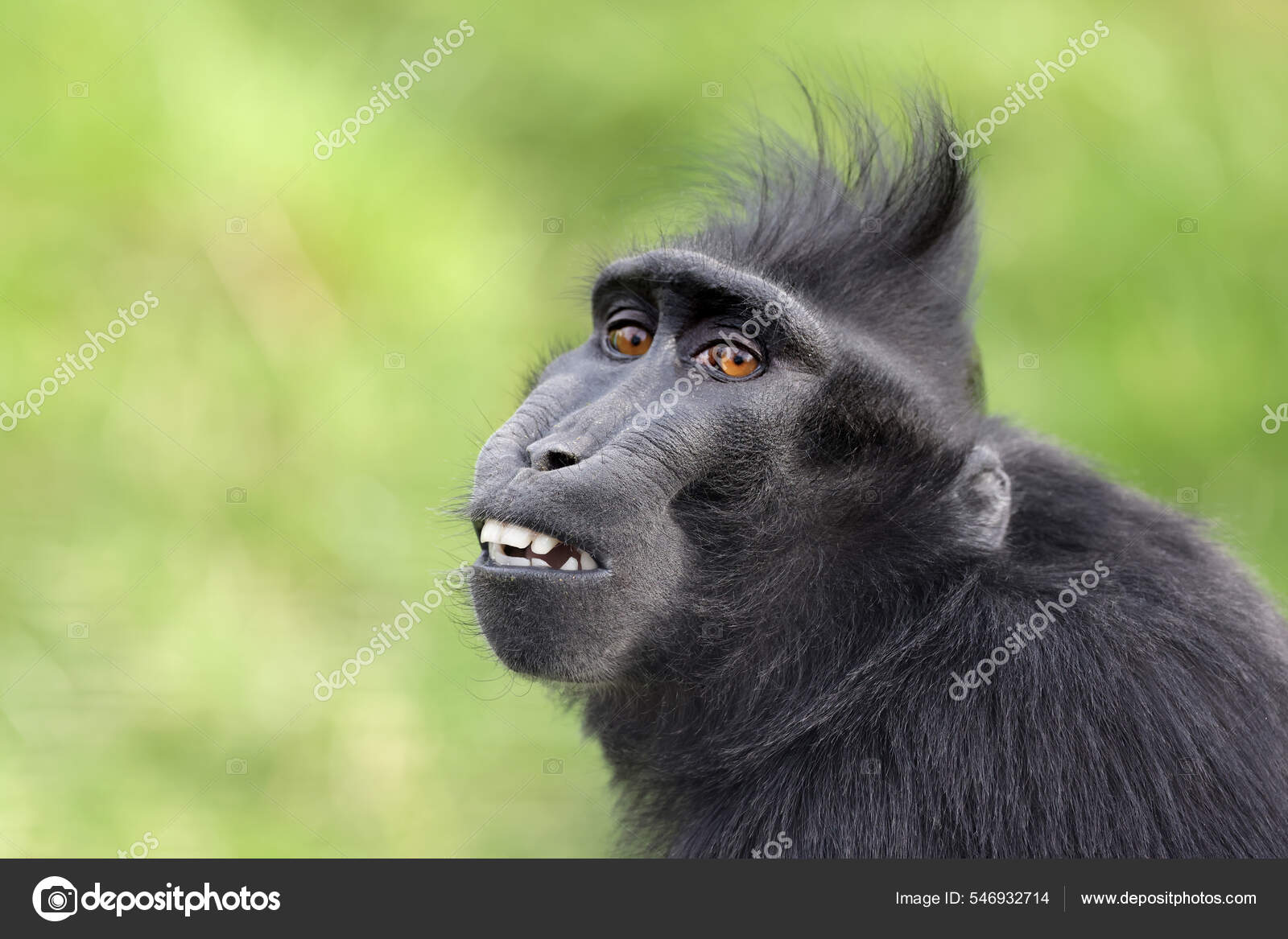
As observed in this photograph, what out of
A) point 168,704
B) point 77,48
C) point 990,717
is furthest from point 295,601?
point 990,717

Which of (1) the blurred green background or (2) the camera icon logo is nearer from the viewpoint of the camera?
(2) the camera icon logo

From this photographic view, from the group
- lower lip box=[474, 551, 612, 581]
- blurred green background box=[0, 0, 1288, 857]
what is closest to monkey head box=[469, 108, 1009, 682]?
lower lip box=[474, 551, 612, 581]

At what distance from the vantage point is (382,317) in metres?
12.5

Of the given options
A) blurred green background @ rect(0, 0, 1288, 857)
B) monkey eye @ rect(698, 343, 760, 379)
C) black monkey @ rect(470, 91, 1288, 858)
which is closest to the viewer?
black monkey @ rect(470, 91, 1288, 858)

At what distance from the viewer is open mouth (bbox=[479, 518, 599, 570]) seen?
4.95 metres

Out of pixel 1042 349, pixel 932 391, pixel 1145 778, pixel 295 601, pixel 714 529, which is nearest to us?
pixel 1145 778

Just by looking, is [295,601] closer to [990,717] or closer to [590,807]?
[590,807]

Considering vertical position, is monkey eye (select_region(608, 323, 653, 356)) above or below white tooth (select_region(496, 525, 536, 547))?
above

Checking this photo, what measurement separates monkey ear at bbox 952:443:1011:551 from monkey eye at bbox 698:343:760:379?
0.99 metres

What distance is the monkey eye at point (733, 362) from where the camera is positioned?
534 centimetres

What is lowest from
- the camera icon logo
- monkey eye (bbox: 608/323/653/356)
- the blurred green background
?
the camera icon logo

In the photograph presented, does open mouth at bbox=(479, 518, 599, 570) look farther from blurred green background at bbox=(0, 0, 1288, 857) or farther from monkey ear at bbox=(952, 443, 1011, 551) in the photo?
blurred green background at bbox=(0, 0, 1288, 857)

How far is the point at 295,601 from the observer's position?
35.7 ft

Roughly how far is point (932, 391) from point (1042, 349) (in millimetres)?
7555
